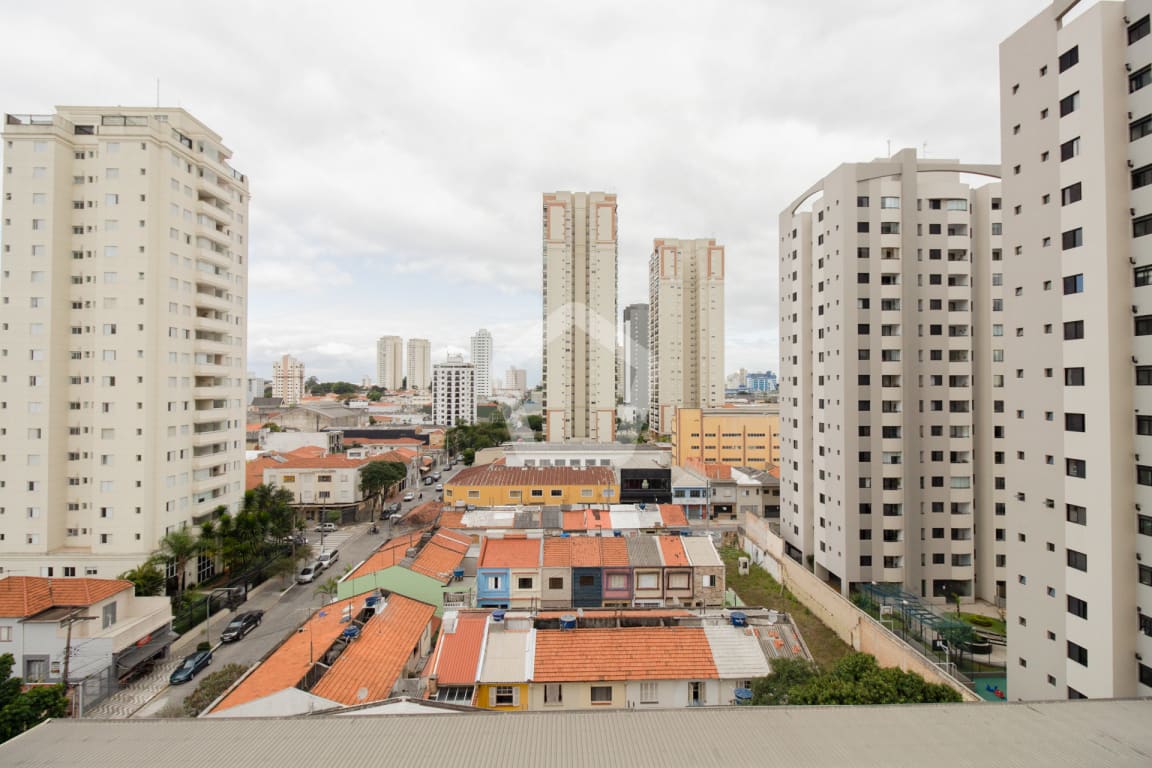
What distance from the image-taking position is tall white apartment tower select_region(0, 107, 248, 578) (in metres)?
19.2

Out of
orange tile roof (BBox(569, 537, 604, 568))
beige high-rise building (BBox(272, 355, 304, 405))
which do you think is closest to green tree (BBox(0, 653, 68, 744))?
orange tile roof (BBox(569, 537, 604, 568))

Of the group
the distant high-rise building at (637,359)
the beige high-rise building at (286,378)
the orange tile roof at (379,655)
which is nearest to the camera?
the orange tile roof at (379,655)

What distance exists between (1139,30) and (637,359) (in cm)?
6857

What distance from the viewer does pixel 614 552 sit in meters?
18.0

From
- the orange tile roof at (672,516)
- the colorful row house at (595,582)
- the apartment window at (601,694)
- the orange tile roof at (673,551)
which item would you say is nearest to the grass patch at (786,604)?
the colorful row house at (595,582)

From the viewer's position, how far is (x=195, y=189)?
22.1 meters

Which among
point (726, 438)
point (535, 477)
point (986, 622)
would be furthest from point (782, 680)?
point (726, 438)

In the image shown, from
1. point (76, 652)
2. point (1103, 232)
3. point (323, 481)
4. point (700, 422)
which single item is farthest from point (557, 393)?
point (1103, 232)

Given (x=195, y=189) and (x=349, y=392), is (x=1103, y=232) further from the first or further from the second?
(x=349, y=392)

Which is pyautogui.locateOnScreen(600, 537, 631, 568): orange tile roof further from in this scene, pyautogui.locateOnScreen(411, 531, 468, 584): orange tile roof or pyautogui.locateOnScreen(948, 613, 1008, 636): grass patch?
pyautogui.locateOnScreen(948, 613, 1008, 636): grass patch

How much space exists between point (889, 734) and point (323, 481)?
31.5 meters

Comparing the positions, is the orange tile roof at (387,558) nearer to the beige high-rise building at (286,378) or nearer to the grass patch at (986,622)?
the grass patch at (986,622)

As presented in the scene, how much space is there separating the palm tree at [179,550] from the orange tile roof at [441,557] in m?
8.59

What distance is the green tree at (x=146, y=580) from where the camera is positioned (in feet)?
57.8
